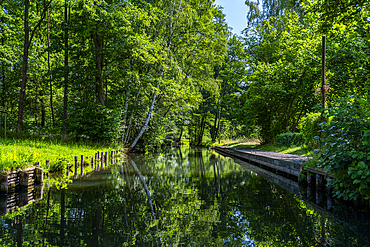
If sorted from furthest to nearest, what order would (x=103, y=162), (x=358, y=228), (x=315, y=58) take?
(x=315, y=58)
(x=103, y=162)
(x=358, y=228)

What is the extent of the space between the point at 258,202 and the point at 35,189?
587 cm

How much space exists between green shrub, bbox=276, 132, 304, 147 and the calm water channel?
10.1m

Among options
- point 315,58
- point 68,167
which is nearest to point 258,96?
point 315,58

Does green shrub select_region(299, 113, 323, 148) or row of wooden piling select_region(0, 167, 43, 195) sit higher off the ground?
green shrub select_region(299, 113, 323, 148)

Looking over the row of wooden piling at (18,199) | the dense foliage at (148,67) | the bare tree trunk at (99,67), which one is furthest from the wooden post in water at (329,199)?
the bare tree trunk at (99,67)

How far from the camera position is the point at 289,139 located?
1778cm

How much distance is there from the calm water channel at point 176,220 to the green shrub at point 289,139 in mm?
10050

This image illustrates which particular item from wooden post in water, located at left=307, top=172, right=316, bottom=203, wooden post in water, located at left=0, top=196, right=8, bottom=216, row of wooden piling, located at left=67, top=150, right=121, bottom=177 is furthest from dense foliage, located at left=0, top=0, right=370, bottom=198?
wooden post in water, located at left=0, top=196, right=8, bottom=216

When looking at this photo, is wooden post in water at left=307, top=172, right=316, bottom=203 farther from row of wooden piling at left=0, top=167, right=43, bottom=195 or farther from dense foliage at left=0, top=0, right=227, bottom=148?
dense foliage at left=0, top=0, right=227, bottom=148

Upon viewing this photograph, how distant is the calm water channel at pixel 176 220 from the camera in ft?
A: 13.5

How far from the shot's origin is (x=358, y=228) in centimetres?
474

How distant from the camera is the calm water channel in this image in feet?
13.5

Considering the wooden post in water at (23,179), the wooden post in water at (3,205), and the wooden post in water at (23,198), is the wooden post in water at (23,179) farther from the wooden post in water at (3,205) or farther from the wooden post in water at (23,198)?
the wooden post in water at (3,205)

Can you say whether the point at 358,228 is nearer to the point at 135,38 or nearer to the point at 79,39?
the point at 135,38
